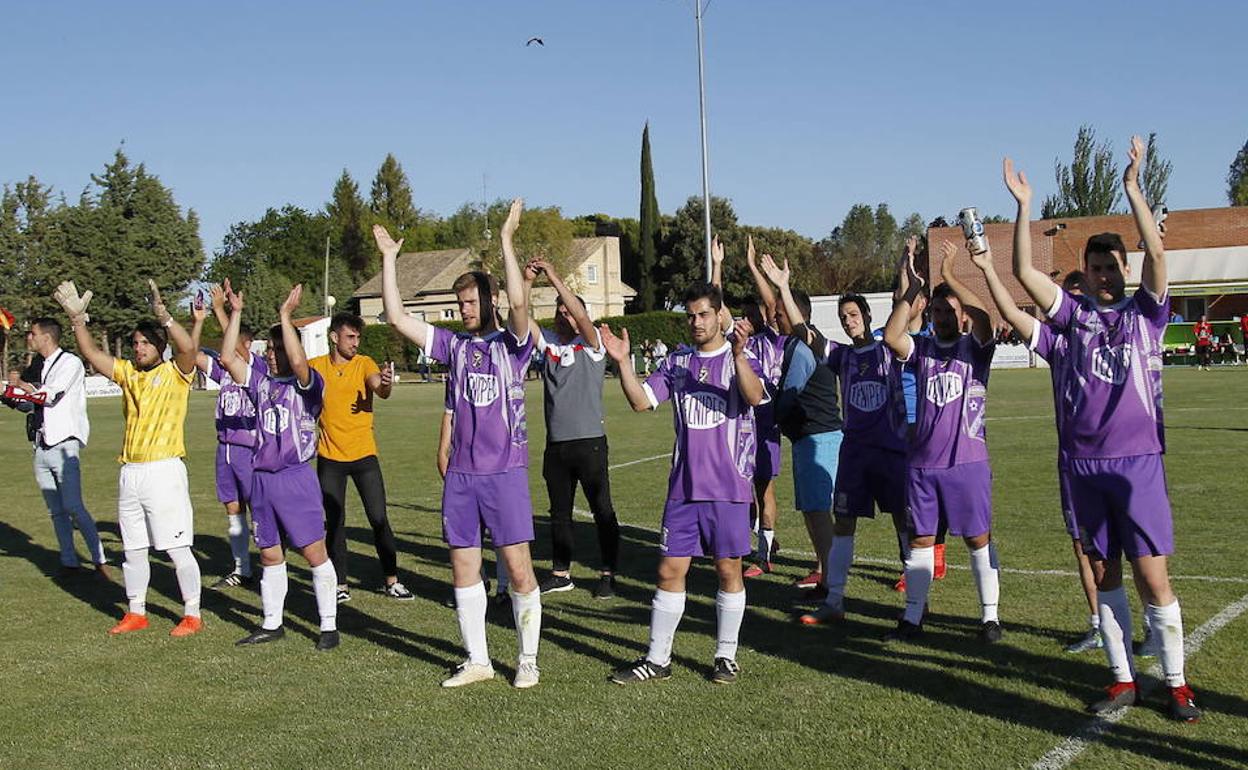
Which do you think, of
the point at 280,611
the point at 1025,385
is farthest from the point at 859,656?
the point at 1025,385

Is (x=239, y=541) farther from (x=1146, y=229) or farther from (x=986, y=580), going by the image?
(x=1146, y=229)

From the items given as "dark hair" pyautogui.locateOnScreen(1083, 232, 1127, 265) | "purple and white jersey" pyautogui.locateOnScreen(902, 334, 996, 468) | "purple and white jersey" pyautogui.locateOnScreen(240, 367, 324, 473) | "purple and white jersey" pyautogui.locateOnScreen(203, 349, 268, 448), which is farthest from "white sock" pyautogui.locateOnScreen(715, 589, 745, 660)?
"purple and white jersey" pyautogui.locateOnScreen(203, 349, 268, 448)

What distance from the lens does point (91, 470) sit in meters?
19.5

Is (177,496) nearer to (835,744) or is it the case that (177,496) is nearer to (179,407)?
(179,407)

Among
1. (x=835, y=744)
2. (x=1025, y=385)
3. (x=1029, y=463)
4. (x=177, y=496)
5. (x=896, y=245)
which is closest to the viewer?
(x=835, y=744)

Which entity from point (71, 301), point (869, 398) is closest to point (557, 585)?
point (869, 398)

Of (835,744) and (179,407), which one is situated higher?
(179,407)

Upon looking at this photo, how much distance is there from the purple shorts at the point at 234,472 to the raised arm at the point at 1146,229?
7222 millimetres

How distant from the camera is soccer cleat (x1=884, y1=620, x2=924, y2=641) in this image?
7137 mm

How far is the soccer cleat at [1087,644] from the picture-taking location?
6672mm

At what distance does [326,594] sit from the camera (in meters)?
7.57

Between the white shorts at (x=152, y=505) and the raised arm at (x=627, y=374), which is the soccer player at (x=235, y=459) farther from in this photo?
the raised arm at (x=627, y=374)

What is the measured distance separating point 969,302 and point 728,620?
2390mm

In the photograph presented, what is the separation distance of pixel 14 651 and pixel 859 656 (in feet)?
19.1
